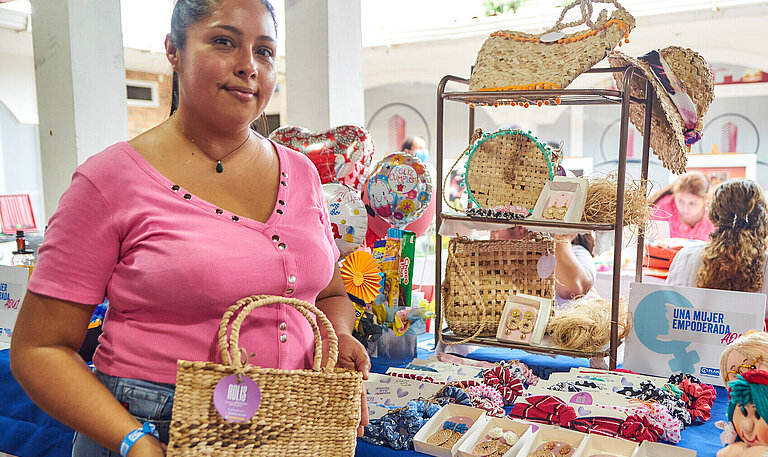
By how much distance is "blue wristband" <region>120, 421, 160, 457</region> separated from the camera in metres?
0.94

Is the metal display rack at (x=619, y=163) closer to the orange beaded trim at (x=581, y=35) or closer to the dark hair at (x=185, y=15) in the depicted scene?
the orange beaded trim at (x=581, y=35)

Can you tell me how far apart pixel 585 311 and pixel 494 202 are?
0.48m

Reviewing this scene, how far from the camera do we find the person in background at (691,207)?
5117mm

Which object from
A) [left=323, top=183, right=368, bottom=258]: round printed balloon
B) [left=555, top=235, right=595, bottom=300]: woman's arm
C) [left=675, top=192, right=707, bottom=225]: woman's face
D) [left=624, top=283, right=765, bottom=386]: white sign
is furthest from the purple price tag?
[left=675, top=192, right=707, bottom=225]: woman's face

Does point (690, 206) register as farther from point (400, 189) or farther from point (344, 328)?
point (344, 328)

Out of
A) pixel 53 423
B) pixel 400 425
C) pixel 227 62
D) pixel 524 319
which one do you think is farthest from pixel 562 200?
pixel 53 423

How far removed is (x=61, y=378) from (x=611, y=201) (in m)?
1.59

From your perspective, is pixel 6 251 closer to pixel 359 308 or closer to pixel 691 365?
pixel 359 308

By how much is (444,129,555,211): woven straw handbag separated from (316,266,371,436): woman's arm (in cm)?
91

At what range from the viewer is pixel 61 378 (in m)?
0.97

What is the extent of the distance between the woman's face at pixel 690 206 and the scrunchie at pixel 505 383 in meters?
4.16

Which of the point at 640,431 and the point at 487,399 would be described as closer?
the point at 640,431

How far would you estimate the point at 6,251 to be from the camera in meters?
5.37

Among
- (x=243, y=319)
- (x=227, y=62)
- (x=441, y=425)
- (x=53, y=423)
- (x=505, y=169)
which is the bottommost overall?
(x=53, y=423)
